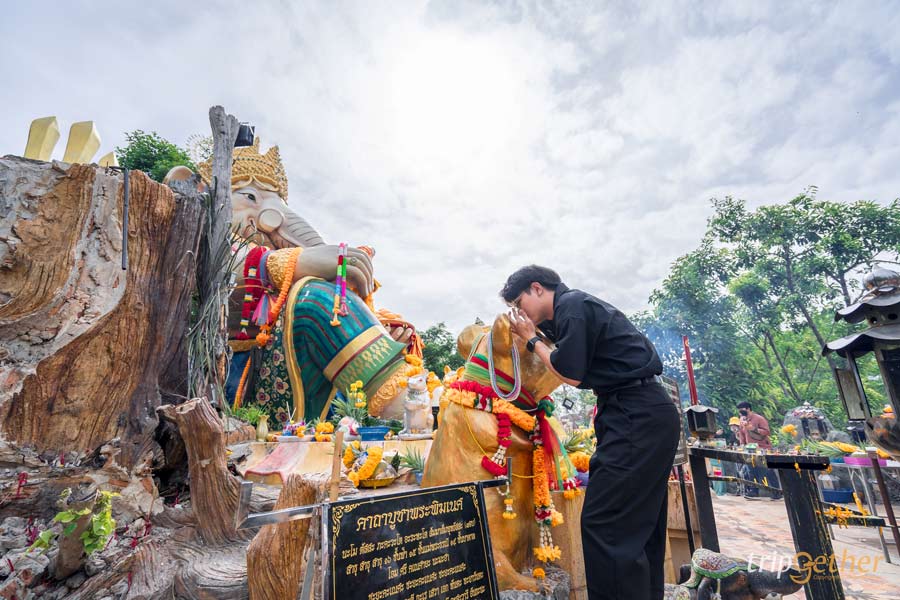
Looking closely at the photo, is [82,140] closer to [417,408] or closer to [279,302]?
[417,408]

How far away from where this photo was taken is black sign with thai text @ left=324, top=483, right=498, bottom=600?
1.41 metres

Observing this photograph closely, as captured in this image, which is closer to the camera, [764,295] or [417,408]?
[417,408]

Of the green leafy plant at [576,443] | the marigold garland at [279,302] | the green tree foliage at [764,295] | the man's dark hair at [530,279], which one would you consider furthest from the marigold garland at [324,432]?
the green tree foliage at [764,295]

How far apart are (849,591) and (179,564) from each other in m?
5.06

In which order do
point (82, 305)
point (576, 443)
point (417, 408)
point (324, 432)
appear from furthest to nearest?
point (417, 408), point (324, 432), point (576, 443), point (82, 305)

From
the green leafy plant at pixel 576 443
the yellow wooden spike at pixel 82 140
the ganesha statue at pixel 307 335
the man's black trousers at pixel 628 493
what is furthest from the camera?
the ganesha statue at pixel 307 335

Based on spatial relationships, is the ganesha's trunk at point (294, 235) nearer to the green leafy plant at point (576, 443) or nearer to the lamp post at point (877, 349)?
the green leafy plant at point (576, 443)

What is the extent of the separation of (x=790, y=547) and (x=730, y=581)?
3.40 m

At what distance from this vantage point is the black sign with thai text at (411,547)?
141cm

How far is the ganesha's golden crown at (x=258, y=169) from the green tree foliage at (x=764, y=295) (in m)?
16.2

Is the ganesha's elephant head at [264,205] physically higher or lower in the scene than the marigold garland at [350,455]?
higher

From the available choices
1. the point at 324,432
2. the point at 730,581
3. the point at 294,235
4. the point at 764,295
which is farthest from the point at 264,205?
the point at 764,295

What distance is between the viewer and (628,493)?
1883 millimetres

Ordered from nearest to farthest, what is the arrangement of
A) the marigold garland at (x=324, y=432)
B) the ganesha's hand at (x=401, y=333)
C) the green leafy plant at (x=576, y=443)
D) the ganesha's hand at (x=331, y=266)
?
the green leafy plant at (x=576, y=443) → the marigold garland at (x=324, y=432) → the ganesha's hand at (x=331, y=266) → the ganesha's hand at (x=401, y=333)
